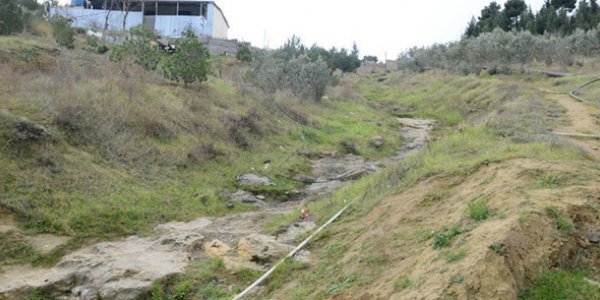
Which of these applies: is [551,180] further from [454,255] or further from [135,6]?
[135,6]

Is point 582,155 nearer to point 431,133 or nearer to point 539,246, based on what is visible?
point 539,246

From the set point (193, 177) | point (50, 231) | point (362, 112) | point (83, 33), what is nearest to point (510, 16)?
Result: point (362, 112)

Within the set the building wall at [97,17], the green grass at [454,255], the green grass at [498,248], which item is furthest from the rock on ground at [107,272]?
the building wall at [97,17]

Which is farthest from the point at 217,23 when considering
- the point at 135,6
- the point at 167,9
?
the point at 135,6

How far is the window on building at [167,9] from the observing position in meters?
32.2

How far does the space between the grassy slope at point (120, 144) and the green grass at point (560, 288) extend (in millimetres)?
6858

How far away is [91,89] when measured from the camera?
1299 centimetres

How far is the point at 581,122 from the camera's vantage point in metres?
13.1

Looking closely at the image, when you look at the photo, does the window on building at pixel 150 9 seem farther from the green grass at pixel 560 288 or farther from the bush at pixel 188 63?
the green grass at pixel 560 288

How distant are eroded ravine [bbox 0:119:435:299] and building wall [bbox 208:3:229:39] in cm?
2362

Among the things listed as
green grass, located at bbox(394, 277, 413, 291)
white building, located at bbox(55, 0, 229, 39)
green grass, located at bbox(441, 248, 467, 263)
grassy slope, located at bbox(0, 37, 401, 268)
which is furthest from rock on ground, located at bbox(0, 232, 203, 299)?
white building, located at bbox(55, 0, 229, 39)

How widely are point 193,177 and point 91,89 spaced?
12.0 ft

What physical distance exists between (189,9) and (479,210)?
3007 cm

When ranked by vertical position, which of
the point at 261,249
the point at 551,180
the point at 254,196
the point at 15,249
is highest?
the point at 551,180
